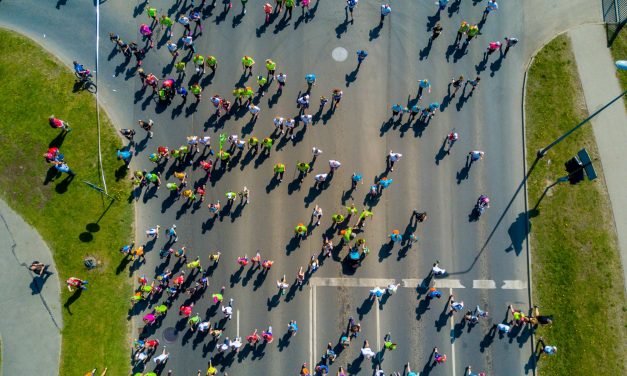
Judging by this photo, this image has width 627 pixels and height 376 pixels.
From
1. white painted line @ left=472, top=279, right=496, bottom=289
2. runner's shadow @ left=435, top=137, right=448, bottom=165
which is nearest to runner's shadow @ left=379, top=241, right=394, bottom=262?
white painted line @ left=472, top=279, right=496, bottom=289

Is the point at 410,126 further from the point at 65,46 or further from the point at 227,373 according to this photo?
the point at 65,46

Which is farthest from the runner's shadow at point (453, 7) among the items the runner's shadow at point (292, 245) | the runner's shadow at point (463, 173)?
the runner's shadow at point (292, 245)

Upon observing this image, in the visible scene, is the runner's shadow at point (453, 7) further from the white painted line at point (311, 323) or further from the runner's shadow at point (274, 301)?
the runner's shadow at point (274, 301)

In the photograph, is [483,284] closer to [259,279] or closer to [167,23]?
[259,279]

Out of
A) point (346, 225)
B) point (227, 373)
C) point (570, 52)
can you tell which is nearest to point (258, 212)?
point (346, 225)

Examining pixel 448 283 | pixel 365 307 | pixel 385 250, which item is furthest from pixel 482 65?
pixel 365 307

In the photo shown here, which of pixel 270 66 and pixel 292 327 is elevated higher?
pixel 270 66
